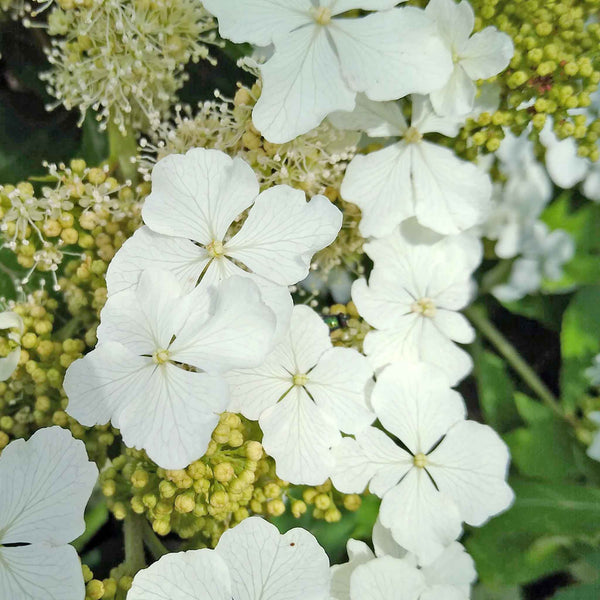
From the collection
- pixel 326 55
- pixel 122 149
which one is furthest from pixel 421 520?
pixel 122 149

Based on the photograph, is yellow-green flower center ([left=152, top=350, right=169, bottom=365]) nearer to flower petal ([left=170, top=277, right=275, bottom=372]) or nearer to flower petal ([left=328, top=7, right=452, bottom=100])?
flower petal ([left=170, top=277, right=275, bottom=372])

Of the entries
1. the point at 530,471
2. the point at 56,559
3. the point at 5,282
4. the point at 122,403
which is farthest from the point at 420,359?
the point at 5,282

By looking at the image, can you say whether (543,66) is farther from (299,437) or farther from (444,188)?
(299,437)

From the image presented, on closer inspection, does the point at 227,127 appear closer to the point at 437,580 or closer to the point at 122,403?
the point at 122,403

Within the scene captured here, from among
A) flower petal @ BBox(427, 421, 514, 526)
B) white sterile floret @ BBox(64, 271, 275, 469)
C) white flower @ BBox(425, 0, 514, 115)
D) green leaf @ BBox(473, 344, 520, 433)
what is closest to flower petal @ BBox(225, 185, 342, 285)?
white sterile floret @ BBox(64, 271, 275, 469)

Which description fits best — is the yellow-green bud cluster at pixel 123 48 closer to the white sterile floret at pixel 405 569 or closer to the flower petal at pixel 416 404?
the flower petal at pixel 416 404

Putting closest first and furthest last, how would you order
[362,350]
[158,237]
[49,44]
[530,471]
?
1. [158,237]
2. [362,350]
3. [49,44]
4. [530,471]
